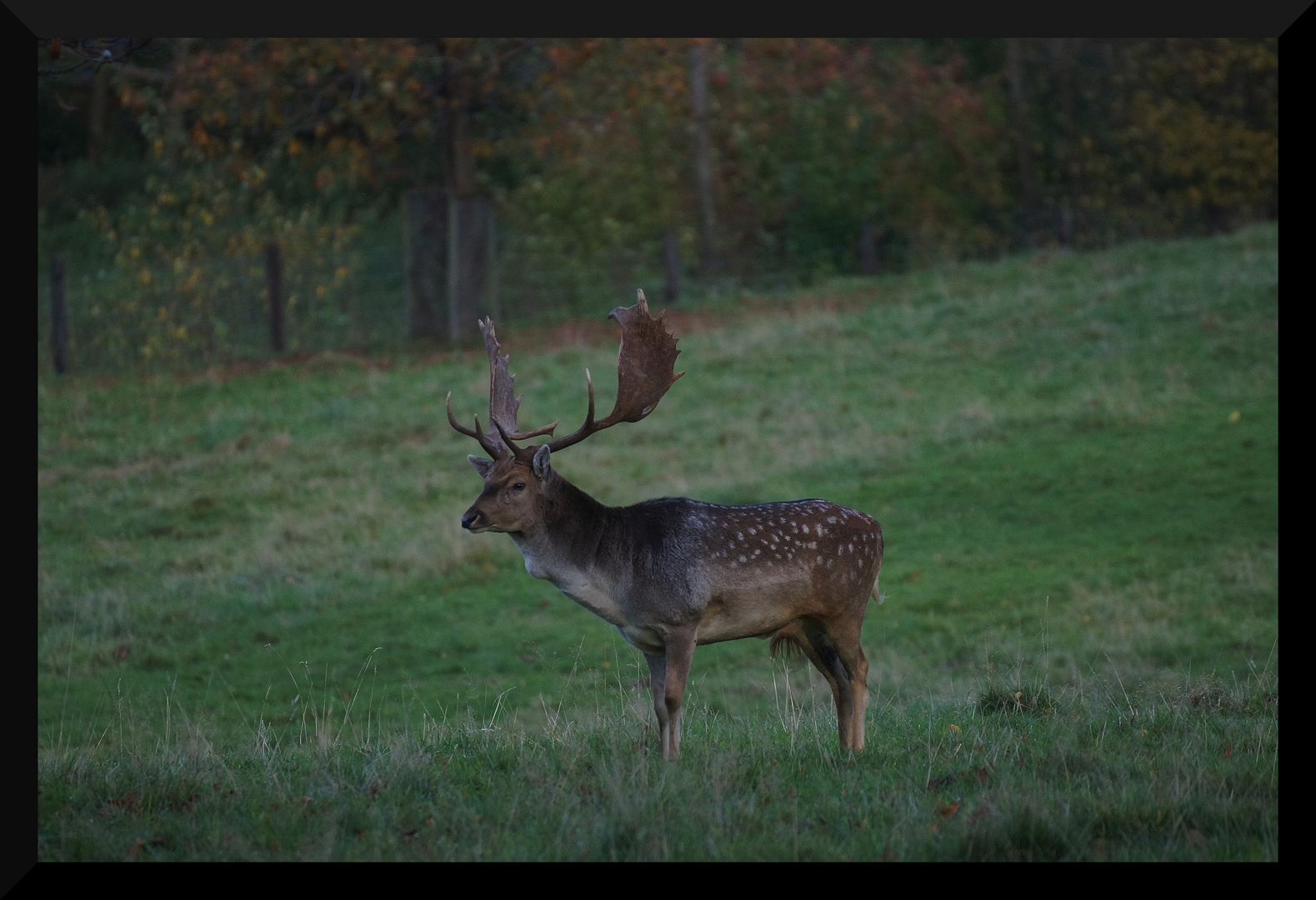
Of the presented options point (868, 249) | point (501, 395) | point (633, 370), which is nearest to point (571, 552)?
point (501, 395)

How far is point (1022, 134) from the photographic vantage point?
33.6m

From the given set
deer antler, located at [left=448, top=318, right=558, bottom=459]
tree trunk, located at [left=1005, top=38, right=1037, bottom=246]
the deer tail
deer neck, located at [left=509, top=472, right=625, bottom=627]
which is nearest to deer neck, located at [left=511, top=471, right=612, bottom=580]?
deer neck, located at [left=509, top=472, right=625, bottom=627]

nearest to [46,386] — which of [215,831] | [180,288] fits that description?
[180,288]

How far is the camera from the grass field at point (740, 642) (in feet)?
18.2

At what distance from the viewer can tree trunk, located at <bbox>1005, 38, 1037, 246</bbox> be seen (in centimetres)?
3356

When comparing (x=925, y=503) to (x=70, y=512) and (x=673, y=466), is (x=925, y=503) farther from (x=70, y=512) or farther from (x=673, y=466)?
(x=70, y=512)

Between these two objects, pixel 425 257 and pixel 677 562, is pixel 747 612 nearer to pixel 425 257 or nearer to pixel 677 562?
pixel 677 562

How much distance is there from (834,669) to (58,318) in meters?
18.6

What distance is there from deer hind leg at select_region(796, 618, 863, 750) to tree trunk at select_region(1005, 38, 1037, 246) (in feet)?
91.0

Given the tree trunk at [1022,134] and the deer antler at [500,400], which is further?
the tree trunk at [1022,134]

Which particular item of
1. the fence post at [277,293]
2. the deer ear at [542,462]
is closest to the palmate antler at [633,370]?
the deer ear at [542,462]

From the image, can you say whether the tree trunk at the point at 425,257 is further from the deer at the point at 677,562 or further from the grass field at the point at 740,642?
the deer at the point at 677,562

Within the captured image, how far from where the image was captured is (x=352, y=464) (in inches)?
699

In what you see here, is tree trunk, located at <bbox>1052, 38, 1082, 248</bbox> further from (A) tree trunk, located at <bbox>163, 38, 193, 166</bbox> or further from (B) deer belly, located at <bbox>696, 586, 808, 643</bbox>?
(B) deer belly, located at <bbox>696, 586, 808, 643</bbox>
